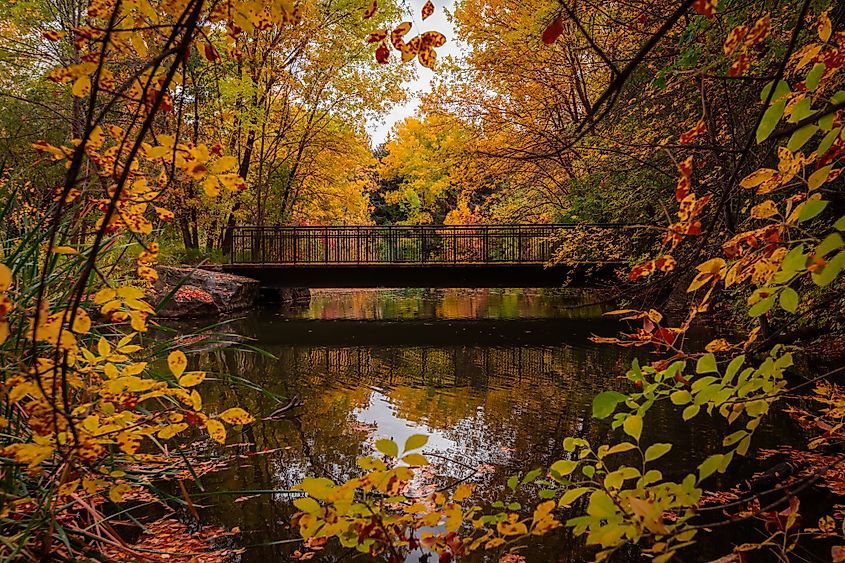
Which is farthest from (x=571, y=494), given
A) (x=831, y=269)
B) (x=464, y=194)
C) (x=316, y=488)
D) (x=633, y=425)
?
(x=464, y=194)

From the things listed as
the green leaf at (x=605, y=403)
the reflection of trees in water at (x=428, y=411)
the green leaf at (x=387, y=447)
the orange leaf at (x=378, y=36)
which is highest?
the orange leaf at (x=378, y=36)

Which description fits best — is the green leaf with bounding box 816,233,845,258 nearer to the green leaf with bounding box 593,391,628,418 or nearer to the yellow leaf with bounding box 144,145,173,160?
the green leaf with bounding box 593,391,628,418

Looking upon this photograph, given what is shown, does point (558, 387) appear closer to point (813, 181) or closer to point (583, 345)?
point (583, 345)

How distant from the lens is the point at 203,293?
1250 centimetres

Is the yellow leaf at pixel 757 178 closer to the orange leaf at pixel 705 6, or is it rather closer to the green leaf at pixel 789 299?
the green leaf at pixel 789 299

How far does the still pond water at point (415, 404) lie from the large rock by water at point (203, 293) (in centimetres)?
91

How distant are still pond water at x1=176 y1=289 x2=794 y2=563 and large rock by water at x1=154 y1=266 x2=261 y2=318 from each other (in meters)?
0.91

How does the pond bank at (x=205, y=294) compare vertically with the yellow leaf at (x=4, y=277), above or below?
below

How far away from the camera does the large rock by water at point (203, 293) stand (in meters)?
12.3

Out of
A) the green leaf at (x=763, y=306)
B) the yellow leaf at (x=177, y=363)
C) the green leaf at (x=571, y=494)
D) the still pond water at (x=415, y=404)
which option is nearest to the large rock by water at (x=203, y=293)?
the still pond water at (x=415, y=404)

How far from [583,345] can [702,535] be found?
700 cm

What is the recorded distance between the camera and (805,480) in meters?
1.01

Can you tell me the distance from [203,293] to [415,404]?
7.69 m

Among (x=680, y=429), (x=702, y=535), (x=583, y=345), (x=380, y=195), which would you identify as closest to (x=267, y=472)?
(x=702, y=535)
